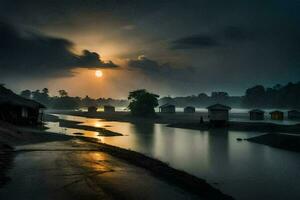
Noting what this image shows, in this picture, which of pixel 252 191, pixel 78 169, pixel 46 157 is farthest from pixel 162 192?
pixel 46 157

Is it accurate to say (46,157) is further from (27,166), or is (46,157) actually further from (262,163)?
(262,163)

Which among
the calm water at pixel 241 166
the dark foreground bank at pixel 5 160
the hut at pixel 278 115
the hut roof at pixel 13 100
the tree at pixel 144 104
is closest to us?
the dark foreground bank at pixel 5 160

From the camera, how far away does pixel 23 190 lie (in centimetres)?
1352

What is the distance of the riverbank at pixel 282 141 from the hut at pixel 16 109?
3884 centimetres

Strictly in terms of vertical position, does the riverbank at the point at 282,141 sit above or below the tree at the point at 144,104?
below

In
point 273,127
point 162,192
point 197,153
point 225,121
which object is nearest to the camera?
point 162,192

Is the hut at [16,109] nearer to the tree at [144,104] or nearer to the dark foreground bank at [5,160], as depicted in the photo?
the dark foreground bank at [5,160]

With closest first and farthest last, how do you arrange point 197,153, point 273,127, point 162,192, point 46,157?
point 162,192 < point 46,157 < point 197,153 < point 273,127

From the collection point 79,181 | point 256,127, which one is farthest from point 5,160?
point 256,127

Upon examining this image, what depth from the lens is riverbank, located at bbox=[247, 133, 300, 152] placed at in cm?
4080

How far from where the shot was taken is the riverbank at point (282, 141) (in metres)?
40.8

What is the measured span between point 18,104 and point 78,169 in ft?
121

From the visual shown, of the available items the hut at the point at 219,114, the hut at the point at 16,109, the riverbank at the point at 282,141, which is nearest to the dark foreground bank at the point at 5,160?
the hut at the point at 16,109

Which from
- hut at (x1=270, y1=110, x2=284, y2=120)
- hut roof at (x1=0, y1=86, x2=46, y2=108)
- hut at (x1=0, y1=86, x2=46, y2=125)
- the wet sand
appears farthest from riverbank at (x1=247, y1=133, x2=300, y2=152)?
hut at (x1=270, y1=110, x2=284, y2=120)
